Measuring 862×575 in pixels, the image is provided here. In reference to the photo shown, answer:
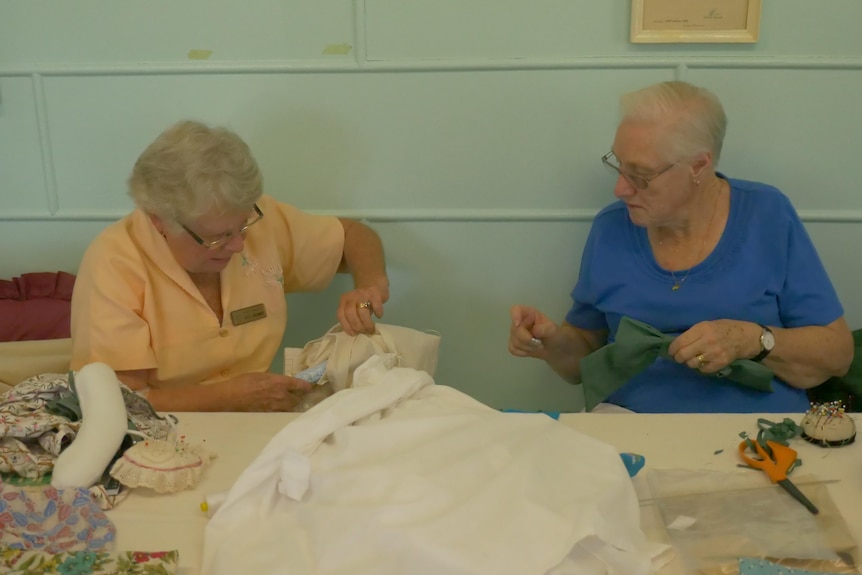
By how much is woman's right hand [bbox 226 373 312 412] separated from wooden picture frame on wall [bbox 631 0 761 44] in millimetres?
1362

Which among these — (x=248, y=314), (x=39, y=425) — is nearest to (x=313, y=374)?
(x=248, y=314)

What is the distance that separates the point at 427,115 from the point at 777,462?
1453 mm

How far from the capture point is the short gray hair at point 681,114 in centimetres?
206

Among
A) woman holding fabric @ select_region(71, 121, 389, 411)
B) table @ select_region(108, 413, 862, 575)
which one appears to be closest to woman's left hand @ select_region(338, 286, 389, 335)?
woman holding fabric @ select_region(71, 121, 389, 411)

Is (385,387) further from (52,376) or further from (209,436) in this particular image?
(52,376)

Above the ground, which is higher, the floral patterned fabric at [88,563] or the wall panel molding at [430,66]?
the wall panel molding at [430,66]

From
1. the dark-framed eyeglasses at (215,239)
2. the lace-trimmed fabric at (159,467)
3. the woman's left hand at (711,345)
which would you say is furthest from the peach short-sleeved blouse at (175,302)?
the woman's left hand at (711,345)

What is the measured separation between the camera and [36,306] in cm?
244

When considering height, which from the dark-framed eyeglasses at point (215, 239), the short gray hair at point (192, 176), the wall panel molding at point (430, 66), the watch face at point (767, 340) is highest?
the wall panel molding at point (430, 66)

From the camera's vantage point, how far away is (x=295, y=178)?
8.65ft

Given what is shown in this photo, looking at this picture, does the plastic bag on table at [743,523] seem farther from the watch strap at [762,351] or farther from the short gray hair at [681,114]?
the short gray hair at [681,114]

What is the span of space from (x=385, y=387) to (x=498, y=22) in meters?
1.33

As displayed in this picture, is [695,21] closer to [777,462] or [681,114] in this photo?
[681,114]

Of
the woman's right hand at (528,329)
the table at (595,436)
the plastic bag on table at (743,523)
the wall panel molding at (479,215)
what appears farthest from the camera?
the wall panel molding at (479,215)
